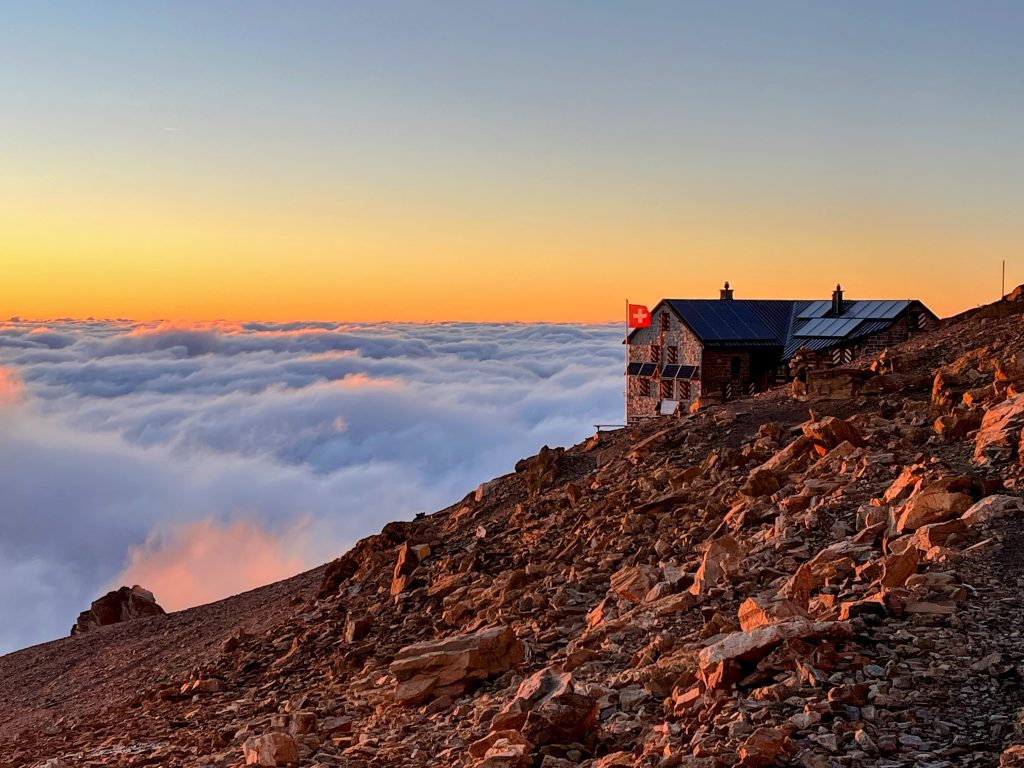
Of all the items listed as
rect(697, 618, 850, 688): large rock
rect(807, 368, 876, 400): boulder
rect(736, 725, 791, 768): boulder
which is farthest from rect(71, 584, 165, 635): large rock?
rect(736, 725, 791, 768): boulder

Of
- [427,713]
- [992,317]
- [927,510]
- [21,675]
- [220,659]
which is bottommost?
[21,675]

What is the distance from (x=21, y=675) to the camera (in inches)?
1045

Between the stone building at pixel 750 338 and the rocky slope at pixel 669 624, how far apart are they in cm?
1725

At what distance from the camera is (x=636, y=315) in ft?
159

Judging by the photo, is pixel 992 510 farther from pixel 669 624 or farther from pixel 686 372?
pixel 686 372

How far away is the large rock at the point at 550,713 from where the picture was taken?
9.27m

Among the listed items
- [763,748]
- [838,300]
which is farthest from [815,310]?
[763,748]

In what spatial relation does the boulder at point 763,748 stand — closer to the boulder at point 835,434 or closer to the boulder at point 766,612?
the boulder at point 766,612

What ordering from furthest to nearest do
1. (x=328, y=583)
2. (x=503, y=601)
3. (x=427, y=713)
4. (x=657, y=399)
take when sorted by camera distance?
(x=657, y=399), (x=328, y=583), (x=503, y=601), (x=427, y=713)

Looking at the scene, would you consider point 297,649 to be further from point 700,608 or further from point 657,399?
point 657,399

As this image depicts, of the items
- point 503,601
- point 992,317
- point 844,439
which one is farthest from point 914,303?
point 503,601

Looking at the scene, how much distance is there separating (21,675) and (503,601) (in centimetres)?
1737

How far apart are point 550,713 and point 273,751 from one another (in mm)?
3583

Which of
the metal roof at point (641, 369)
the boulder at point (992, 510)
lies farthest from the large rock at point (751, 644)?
the metal roof at point (641, 369)
